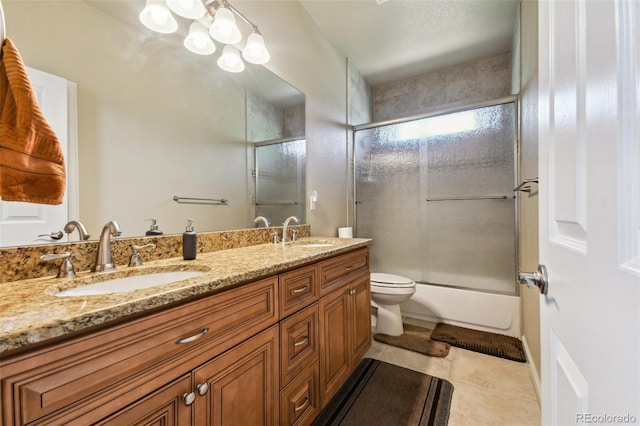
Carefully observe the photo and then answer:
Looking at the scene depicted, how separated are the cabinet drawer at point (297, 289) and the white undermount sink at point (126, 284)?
0.33 m

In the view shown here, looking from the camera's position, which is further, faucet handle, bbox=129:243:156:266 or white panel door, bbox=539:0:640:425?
faucet handle, bbox=129:243:156:266

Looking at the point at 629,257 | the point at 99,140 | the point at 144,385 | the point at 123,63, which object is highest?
the point at 123,63

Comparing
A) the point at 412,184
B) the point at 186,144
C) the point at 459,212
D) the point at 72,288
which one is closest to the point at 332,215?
the point at 412,184

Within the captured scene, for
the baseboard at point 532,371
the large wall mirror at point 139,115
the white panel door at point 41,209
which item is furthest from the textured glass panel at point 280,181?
the baseboard at point 532,371

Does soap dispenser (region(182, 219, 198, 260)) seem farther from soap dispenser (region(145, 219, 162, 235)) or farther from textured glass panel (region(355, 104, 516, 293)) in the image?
textured glass panel (region(355, 104, 516, 293))

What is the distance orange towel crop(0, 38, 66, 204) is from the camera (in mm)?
602

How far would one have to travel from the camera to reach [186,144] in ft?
4.14

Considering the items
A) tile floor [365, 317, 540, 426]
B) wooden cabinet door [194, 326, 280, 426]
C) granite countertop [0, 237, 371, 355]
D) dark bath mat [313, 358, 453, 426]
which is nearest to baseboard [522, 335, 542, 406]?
tile floor [365, 317, 540, 426]

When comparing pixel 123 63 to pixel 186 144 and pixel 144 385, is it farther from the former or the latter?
pixel 144 385

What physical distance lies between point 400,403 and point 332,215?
1499 millimetres

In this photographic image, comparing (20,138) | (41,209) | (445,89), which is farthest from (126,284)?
(445,89)

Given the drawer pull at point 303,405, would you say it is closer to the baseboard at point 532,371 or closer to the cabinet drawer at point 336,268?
the cabinet drawer at point 336,268

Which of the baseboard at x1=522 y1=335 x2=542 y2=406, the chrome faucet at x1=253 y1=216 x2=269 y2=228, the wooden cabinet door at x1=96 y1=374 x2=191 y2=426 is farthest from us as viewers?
the chrome faucet at x1=253 y1=216 x2=269 y2=228

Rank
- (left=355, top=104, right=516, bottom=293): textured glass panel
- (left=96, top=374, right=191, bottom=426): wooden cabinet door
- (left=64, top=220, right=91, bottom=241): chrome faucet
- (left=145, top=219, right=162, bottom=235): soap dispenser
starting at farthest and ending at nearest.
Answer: (left=355, top=104, right=516, bottom=293): textured glass panel < (left=145, top=219, right=162, bottom=235): soap dispenser < (left=64, top=220, right=91, bottom=241): chrome faucet < (left=96, top=374, right=191, bottom=426): wooden cabinet door
